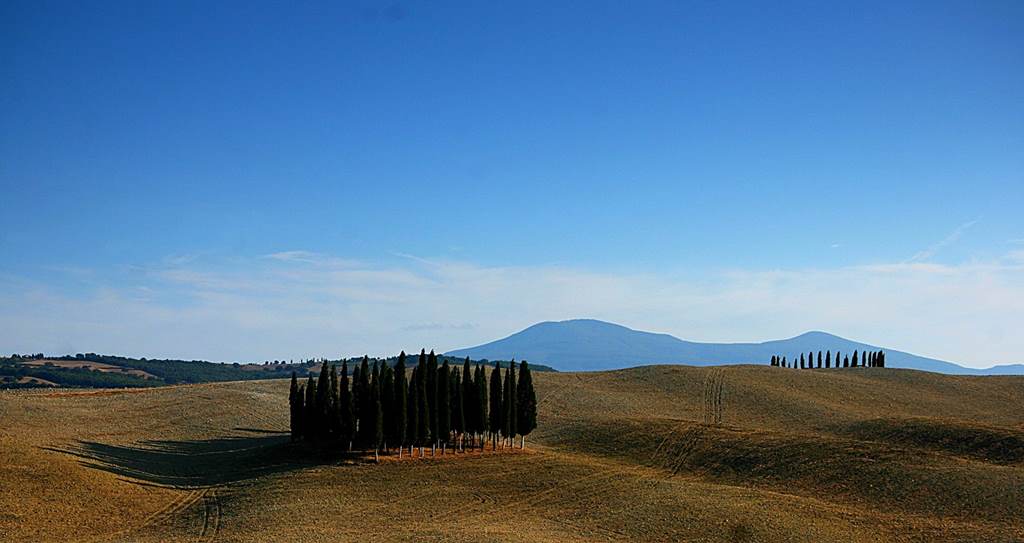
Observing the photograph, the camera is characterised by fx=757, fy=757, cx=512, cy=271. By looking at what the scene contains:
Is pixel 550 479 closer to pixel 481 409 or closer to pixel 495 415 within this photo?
pixel 495 415

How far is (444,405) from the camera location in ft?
190

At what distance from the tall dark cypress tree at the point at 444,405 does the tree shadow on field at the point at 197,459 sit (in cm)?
769

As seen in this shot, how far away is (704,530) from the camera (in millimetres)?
37781

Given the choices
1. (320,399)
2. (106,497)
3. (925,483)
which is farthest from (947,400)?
(106,497)

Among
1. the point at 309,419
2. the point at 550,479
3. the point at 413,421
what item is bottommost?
the point at 550,479

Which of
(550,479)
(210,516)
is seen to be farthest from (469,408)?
(210,516)

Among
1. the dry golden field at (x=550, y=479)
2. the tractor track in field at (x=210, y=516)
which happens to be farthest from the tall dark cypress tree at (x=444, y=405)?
the tractor track in field at (x=210, y=516)

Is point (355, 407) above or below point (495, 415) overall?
above

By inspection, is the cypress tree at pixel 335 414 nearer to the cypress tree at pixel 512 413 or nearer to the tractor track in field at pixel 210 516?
the tractor track in field at pixel 210 516

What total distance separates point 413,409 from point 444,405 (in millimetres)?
2703

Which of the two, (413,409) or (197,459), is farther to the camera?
(197,459)

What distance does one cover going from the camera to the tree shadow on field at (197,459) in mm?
51531

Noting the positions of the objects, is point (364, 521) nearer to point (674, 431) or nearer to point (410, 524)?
point (410, 524)

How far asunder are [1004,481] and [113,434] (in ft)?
219
